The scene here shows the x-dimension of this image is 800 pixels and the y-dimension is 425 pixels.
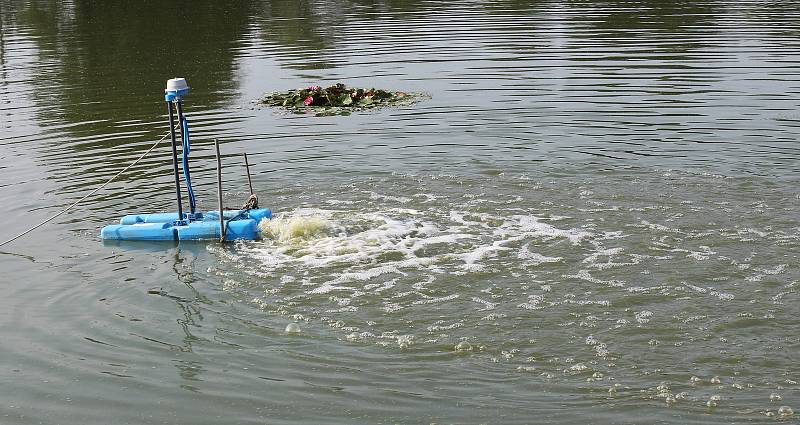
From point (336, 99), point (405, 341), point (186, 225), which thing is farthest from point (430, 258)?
point (336, 99)

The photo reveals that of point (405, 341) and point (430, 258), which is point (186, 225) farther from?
point (405, 341)

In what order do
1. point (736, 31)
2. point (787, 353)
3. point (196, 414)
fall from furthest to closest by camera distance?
point (736, 31)
point (787, 353)
point (196, 414)

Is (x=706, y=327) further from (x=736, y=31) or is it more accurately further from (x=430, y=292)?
(x=736, y=31)

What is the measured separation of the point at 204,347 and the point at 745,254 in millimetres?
6755

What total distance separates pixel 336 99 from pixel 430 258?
1118cm

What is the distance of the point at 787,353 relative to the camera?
9.72 metres

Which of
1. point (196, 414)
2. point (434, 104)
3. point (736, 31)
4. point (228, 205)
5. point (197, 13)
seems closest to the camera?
point (196, 414)

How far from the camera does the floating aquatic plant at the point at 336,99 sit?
22859mm

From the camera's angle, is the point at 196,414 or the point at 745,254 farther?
the point at 745,254

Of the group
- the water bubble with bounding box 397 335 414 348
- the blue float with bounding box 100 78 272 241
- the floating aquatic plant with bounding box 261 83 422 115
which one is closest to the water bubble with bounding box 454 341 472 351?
the water bubble with bounding box 397 335 414 348

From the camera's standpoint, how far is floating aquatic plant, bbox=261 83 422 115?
22.9 meters

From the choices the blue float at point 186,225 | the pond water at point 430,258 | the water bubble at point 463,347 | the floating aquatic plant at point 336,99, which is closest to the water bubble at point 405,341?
the pond water at point 430,258

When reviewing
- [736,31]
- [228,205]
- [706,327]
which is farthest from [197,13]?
[706,327]

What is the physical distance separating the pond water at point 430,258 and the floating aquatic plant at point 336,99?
0.72m
